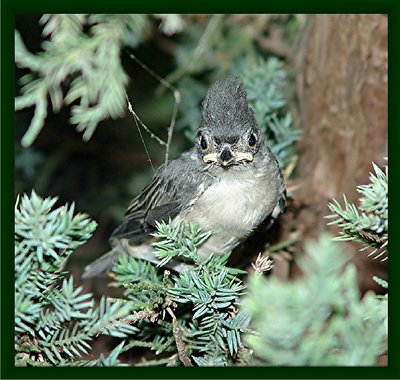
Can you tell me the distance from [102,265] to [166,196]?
69cm

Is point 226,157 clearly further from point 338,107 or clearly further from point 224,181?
point 338,107

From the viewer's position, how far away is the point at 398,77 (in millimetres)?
2023

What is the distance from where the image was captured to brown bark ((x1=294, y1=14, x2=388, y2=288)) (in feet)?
9.39

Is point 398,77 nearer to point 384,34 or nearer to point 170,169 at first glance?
point 384,34

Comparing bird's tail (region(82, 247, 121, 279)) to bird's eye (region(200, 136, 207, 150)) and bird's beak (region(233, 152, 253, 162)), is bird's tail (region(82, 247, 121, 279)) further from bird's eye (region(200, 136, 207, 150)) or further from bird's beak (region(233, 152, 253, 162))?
bird's beak (region(233, 152, 253, 162))

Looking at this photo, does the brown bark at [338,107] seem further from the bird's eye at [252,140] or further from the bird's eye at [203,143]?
the bird's eye at [203,143]

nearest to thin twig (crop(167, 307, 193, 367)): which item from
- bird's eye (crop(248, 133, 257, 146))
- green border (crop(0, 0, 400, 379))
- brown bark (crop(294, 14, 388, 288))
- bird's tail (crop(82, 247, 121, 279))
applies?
green border (crop(0, 0, 400, 379))

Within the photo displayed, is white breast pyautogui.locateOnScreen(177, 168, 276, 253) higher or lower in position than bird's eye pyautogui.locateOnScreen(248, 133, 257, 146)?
lower

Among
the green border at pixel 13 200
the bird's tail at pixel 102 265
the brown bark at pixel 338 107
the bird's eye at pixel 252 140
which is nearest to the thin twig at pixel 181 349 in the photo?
the green border at pixel 13 200

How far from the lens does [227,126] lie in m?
2.46

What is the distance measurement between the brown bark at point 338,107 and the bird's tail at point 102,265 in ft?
3.46

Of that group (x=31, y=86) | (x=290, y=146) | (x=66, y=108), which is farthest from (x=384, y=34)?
(x=66, y=108)

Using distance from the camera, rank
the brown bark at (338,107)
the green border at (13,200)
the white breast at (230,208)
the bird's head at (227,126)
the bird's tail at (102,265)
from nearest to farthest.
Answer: the green border at (13,200)
the bird's head at (227,126)
the white breast at (230,208)
the brown bark at (338,107)
the bird's tail at (102,265)

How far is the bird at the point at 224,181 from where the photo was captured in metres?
2.45
